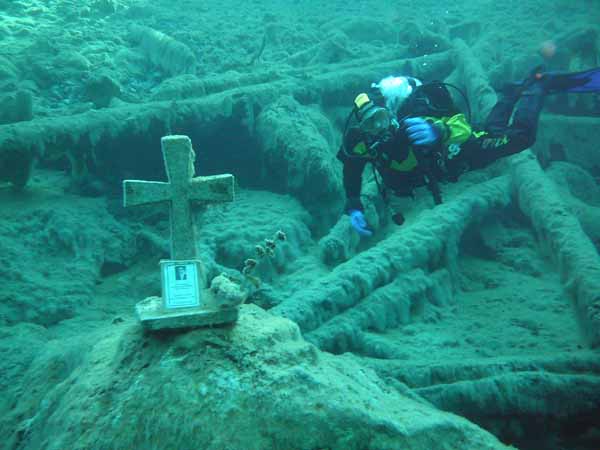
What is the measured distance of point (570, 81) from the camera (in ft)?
17.9

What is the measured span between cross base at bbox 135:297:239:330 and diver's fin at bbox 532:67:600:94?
5520 mm

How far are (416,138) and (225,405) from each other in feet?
10.4

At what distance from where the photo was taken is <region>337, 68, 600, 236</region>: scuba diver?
4074mm

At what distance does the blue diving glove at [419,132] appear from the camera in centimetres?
406

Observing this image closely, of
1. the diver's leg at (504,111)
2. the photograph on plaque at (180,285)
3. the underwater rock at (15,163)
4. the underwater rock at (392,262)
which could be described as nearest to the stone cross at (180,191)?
the photograph on plaque at (180,285)

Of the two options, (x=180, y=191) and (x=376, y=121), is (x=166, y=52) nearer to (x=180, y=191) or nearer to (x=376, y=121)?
(x=376, y=121)

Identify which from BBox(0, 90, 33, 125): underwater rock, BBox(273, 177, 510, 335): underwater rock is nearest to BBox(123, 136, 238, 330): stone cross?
BBox(273, 177, 510, 335): underwater rock

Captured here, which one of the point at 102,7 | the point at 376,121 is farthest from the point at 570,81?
the point at 102,7

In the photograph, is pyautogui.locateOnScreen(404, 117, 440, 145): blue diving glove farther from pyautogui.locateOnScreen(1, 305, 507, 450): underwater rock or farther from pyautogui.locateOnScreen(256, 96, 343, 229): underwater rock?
pyautogui.locateOnScreen(1, 305, 507, 450): underwater rock

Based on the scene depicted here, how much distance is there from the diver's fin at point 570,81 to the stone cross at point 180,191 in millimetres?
5120

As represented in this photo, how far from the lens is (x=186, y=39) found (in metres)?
9.80

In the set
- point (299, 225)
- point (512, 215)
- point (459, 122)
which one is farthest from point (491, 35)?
point (299, 225)

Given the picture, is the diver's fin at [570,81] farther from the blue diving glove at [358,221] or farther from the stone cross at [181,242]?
the stone cross at [181,242]

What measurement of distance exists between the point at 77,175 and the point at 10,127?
0.82m
